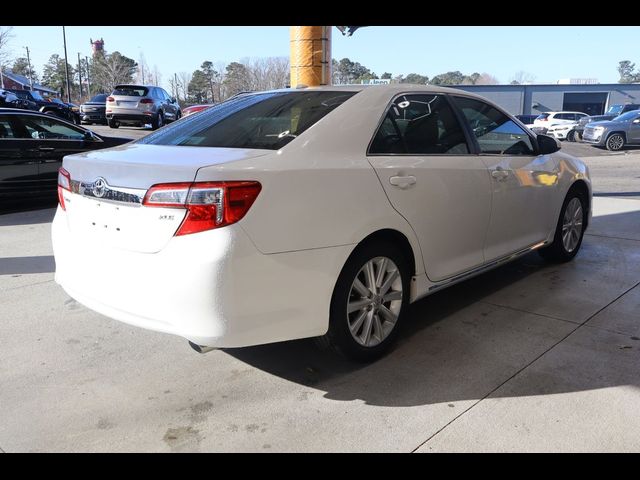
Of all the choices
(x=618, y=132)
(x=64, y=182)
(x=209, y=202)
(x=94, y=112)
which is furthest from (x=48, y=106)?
(x=209, y=202)

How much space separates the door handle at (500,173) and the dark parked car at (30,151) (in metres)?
6.48

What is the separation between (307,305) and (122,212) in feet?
3.33

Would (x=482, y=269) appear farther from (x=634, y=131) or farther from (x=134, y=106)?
(x=634, y=131)

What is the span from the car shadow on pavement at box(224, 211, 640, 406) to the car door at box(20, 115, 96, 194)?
19.3ft

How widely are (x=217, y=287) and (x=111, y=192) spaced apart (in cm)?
77

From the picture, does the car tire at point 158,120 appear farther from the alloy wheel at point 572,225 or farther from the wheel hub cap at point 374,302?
the wheel hub cap at point 374,302

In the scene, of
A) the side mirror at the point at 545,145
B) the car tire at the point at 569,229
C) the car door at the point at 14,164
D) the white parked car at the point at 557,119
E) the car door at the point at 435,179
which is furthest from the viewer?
the white parked car at the point at 557,119

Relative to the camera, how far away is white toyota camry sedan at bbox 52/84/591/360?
2.56 metres

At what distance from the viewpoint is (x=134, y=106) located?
2019 cm

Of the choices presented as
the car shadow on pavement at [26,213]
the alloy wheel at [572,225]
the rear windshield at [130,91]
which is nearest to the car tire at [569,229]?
the alloy wheel at [572,225]

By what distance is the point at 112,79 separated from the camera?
7925 centimetres

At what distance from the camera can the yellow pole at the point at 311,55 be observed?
20.5ft

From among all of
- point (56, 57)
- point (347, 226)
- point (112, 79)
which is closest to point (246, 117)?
point (347, 226)
